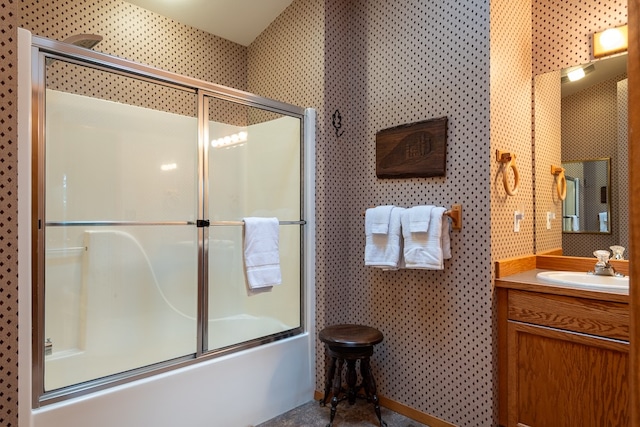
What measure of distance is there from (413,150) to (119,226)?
1.79 m

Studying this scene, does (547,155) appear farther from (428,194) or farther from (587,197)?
(428,194)

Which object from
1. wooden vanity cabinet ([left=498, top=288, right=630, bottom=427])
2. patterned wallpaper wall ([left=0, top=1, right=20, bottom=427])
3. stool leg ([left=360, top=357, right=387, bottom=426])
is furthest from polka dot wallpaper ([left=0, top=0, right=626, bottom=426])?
patterned wallpaper wall ([left=0, top=1, right=20, bottom=427])

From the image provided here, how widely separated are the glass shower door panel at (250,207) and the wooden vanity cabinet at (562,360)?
4.23 ft

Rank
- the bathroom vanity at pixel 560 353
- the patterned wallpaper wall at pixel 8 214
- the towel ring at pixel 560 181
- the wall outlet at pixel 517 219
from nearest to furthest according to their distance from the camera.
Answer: the patterned wallpaper wall at pixel 8 214, the bathroom vanity at pixel 560 353, the wall outlet at pixel 517 219, the towel ring at pixel 560 181

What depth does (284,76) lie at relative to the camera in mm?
2875

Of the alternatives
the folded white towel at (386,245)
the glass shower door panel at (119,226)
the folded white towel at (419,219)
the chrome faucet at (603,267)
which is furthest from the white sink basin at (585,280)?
the glass shower door panel at (119,226)

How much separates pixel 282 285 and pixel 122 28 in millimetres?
2112

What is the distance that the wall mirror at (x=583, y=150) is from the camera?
208cm

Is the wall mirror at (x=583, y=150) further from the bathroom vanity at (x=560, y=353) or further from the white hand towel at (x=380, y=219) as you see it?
the white hand towel at (x=380, y=219)

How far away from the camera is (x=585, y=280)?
198cm

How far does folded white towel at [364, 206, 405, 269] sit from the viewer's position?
7.31 ft

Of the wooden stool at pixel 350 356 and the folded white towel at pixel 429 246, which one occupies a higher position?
the folded white towel at pixel 429 246

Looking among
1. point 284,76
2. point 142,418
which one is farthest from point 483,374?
point 284,76

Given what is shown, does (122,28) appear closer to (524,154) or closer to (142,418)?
(142,418)
